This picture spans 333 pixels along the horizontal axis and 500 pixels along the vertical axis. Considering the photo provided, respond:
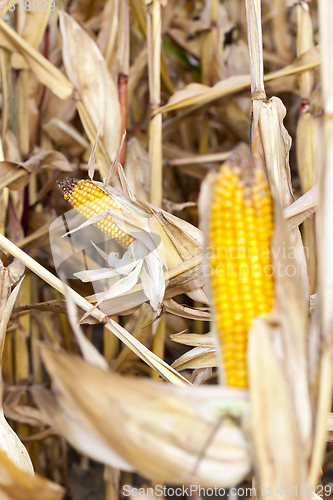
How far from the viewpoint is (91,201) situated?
1.93ft

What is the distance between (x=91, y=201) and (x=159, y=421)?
1.21ft

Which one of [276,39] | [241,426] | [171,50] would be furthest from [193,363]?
[276,39]

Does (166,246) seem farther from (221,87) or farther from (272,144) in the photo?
(221,87)

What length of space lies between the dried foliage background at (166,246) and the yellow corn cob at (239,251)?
0.10ft

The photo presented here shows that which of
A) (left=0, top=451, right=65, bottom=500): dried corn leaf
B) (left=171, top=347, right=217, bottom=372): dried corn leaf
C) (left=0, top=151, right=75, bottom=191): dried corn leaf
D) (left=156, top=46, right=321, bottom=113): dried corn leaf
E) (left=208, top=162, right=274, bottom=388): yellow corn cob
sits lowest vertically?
(left=0, top=451, right=65, bottom=500): dried corn leaf

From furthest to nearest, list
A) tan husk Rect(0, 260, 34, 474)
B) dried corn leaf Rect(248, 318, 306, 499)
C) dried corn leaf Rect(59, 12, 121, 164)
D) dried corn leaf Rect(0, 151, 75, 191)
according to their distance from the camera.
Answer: dried corn leaf Rect(59, 12, 121, 164), dried corn leaf Rect(0, 151, 75, 191), tan husk Rect(0, 260, 34, 474), dried corn leaf Rect(248, 318, 306, 499)

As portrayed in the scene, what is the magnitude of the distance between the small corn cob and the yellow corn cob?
0.88ft

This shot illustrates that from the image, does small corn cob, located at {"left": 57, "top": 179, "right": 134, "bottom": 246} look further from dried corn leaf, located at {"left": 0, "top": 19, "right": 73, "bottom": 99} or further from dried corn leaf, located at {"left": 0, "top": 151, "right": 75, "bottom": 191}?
dried corn leaf, located at {"left": 0, "top": 19, "right": 73, "bottom": 99}

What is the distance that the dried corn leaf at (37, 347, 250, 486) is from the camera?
0.30 metres

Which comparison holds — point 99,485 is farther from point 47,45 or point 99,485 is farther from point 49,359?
point 47,45

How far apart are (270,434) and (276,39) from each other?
1390 mm

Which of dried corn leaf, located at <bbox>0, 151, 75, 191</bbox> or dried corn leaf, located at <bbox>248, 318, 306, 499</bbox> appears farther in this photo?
dried corn leaf, located at <bbox>0, 151, 75, 191</bbox>

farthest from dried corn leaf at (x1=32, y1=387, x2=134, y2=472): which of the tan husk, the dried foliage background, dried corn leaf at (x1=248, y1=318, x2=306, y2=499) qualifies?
the tan husk

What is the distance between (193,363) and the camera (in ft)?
2.02
